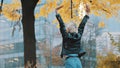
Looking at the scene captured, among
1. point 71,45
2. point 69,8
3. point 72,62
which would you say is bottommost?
point 72,62

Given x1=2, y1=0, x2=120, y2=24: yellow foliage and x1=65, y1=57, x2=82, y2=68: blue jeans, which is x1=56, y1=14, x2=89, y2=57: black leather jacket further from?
x1=2, y1=0, x2=120, y2=24: yellow foliage

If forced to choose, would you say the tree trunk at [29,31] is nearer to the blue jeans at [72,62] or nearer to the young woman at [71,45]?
the young woman at [71,45]

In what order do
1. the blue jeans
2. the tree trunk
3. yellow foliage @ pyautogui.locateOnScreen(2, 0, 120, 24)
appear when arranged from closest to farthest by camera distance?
the blue jeans, the tree trunk, yellow foliage @ pyautogui.locateOnScreen(2, 0, 120, 24)

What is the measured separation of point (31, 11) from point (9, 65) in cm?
3518

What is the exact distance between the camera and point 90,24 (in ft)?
125

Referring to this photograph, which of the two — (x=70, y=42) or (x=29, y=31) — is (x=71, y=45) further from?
(x=29, y=31)

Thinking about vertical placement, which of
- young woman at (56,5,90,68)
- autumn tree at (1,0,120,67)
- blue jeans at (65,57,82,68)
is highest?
autumn tree at (1,0,120,67)

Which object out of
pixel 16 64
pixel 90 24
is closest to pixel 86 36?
pixel 90 24

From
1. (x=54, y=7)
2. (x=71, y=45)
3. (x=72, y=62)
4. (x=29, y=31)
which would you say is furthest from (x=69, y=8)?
(x=72, y=62)

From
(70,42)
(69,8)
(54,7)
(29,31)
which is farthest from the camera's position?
(54,7)

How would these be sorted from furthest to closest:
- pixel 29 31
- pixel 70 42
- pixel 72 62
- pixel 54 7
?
pixel 54 7 → pixel 29 31 → pixel 70 42 → pixel 72 62

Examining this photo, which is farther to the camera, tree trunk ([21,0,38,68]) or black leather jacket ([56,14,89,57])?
tree trunk ([21,0,38,68])

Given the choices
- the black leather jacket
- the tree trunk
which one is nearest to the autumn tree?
the tree trunk

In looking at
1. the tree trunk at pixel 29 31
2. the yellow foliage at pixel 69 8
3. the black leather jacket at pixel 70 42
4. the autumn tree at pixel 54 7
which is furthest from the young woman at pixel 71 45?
the yellow foliage at pixel 69 8
